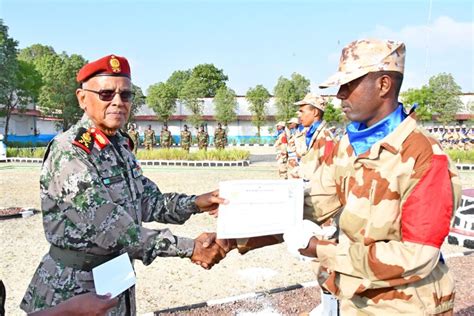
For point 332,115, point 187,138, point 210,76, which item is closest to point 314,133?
point 187,138

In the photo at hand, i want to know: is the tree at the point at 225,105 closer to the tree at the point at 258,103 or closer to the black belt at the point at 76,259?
the tree at the point at 258,103

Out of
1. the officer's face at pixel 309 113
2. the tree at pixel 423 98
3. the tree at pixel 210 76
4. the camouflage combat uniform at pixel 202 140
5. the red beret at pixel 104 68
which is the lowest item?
the camouflage combat uniform at pixel 202 140

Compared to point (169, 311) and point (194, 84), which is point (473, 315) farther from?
point (194, 84)

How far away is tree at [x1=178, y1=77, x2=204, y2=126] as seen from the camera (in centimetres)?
5022

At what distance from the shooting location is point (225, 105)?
50.4 metres

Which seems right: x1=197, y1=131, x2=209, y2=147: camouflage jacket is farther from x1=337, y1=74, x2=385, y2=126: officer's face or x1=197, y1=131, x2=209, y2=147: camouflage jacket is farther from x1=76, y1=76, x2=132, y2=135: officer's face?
x1=337, y1=74, x2=385, y2=126: officer's face

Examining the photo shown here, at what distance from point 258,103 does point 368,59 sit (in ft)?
163

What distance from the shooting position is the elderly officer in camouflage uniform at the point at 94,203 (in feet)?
7.98

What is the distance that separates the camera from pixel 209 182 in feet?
49.2

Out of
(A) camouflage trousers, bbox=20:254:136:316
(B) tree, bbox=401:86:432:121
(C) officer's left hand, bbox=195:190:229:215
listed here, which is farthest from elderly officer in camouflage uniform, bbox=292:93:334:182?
(B) tree, bbox=401:86:432:121

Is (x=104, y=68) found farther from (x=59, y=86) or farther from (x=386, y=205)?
(x=59, y=86)

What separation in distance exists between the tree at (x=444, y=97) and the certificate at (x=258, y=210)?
164 ft

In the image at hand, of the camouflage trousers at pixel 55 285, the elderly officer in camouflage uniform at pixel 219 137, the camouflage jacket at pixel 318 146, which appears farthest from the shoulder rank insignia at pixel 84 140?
the elderly officer in camouflage uniform at pixel 219 137

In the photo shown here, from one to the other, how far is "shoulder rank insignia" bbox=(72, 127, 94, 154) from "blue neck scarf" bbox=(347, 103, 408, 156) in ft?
4.55
